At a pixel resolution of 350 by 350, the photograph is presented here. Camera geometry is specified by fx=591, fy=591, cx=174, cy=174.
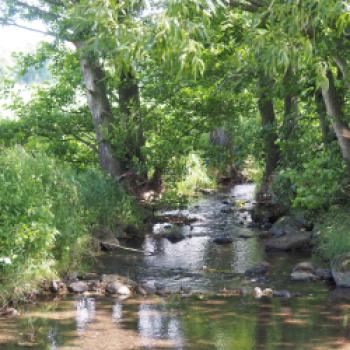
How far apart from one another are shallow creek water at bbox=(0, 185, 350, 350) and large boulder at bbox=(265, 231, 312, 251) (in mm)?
719

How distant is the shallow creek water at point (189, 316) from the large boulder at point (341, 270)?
29 cm

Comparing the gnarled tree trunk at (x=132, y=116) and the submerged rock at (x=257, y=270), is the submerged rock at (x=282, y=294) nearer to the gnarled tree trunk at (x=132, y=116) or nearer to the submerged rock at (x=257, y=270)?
the submerged rock at (x=257, y=270)

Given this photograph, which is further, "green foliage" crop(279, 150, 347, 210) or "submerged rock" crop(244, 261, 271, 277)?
"submerged rock" crop(244, 261, 271, 277)

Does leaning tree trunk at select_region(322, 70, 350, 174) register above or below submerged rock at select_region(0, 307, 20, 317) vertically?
above

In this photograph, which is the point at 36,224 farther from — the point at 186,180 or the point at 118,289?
the point at 186,180

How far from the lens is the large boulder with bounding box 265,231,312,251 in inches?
500

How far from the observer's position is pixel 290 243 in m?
12.7

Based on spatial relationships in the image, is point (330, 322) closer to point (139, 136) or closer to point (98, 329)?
point (98, 329)

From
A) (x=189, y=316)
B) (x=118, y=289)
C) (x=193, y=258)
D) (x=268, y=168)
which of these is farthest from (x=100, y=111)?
(x=189, y=316)

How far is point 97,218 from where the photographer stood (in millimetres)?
13000

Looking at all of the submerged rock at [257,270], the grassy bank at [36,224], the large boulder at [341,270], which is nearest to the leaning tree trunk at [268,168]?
the submerged rock at [257,270]

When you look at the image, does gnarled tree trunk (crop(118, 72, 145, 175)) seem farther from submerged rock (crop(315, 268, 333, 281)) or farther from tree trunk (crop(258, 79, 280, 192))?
submerged rock (crop(315, 268, 333, 281))

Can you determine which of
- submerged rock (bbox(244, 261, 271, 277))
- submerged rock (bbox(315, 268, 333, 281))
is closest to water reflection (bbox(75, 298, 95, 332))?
submerged rock (bbox(244, 261, 271, 277))

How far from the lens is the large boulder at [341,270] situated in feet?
31.4
